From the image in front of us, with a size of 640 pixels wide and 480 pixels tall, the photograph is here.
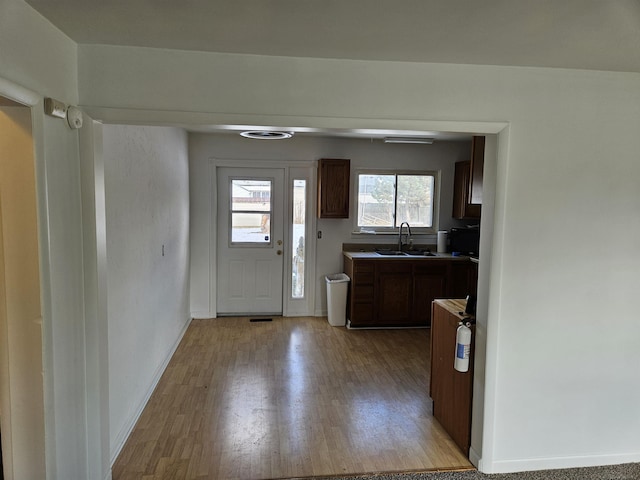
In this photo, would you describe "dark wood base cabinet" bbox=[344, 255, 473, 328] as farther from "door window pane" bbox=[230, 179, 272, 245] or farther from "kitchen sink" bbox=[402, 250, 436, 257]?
"door window pane" bbox=[230, 179, 272, 245]

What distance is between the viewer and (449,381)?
2.81 m

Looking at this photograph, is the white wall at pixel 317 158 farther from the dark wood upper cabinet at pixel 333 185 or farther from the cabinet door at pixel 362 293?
the cabinet door at pixel 362 293

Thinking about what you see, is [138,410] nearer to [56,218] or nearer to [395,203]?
[56,218]

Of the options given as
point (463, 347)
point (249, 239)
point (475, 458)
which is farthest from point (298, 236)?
point (475, 458)

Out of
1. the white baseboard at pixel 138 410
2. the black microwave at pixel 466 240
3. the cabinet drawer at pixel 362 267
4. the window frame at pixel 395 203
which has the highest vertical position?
the window frame at pixel 395 203

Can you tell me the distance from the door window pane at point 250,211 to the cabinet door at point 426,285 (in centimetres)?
195

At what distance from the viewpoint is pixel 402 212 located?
18.7 ft

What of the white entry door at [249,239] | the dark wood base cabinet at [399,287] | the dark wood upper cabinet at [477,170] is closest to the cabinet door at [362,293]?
the dark wood base cabinet at [399,287]

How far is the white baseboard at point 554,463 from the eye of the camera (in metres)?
2.42

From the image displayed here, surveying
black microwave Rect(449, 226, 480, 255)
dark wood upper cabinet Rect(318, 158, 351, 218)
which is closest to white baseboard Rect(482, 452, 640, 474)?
black microwave Rect(449, 226, 480, 255)

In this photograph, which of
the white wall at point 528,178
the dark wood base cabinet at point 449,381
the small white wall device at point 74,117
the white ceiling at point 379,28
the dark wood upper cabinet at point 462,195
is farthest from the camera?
the dark wood upper cabinet at point 462,195

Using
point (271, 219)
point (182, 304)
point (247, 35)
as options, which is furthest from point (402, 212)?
point (247, 35)

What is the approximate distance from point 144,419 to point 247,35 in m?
2.57

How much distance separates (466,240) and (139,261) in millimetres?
3973
